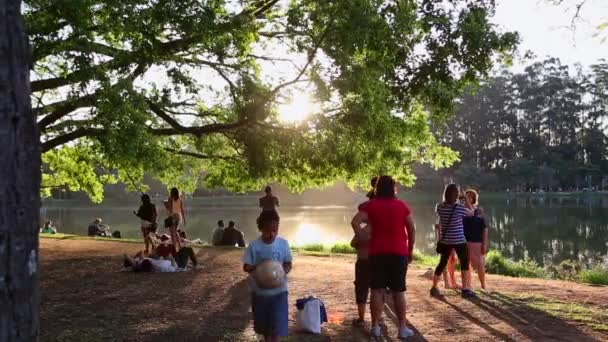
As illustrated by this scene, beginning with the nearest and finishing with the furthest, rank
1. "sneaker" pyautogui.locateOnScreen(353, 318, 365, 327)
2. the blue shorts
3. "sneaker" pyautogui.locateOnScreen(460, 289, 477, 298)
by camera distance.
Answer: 1. the blue shorts
2. "sneaker" pyautogui.locateOnScreen(353, 318, 365, 327)
3. "sneaker" pyautogui.locateOnScreen(460, 289, 477, 298)

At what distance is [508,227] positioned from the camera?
35.8 meters

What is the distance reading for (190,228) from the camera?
3538 cm

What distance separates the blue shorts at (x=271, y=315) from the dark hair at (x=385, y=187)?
1417mm

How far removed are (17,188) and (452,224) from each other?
232 inches

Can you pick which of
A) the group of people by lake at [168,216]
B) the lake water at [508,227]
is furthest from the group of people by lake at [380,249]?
the lake water at [508,227]

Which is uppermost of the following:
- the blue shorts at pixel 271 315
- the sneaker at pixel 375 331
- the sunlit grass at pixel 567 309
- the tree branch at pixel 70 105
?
the tree branch at pixel 70 105

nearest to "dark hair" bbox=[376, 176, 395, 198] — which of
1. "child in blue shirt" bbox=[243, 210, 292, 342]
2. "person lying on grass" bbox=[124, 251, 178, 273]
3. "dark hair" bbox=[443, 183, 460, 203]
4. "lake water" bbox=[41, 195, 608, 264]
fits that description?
"child in blue shirt" bbox=[243, 210, 292, 342]

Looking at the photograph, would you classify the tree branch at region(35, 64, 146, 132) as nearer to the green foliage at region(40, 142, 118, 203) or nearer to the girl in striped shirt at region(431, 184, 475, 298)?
the girl in striped shirt at region(431, 184, 475, 298)

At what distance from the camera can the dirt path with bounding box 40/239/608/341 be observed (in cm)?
605

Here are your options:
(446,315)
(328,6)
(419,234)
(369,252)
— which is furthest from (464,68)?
(419,234)

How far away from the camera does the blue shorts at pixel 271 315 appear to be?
4.68 m

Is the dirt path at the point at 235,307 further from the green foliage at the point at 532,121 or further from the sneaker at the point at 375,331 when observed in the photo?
the green foliage at the point at 532,121

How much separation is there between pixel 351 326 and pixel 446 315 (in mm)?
1222

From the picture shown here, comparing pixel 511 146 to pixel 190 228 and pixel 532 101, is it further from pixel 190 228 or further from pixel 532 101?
pixel 190 228
